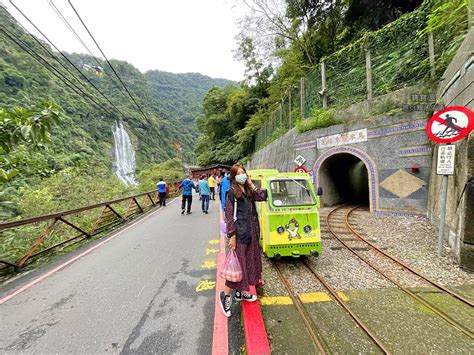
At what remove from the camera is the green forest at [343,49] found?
23.8 feet

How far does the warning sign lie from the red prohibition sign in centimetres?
16

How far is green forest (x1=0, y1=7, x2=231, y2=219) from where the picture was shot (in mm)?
2904

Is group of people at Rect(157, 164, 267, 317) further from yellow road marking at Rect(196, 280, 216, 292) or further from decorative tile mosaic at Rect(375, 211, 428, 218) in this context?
decorative tile mosaic at Rect(375, 211, 428, 218)

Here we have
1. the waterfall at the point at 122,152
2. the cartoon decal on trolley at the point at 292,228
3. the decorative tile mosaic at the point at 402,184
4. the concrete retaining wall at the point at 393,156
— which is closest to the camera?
the cartoon decal on trolley at the point at 292,228

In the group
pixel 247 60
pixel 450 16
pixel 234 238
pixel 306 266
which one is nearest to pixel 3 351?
pixel 234 238

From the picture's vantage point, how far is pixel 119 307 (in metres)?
3.08

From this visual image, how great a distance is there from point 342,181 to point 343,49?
701 cm

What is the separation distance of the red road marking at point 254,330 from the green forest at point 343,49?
8.59 m

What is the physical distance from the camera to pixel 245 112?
30750 mm

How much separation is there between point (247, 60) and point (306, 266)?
27.6m

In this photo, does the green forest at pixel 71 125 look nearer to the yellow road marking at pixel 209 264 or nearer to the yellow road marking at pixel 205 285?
the yellow road marking at pixel 205 285

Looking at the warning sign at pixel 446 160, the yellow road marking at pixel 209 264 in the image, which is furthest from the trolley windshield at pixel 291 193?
the warning sign at pixel 446 160

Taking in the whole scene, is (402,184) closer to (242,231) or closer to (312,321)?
(312,321)

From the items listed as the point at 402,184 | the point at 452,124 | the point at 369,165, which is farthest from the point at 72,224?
the point at 402,184
